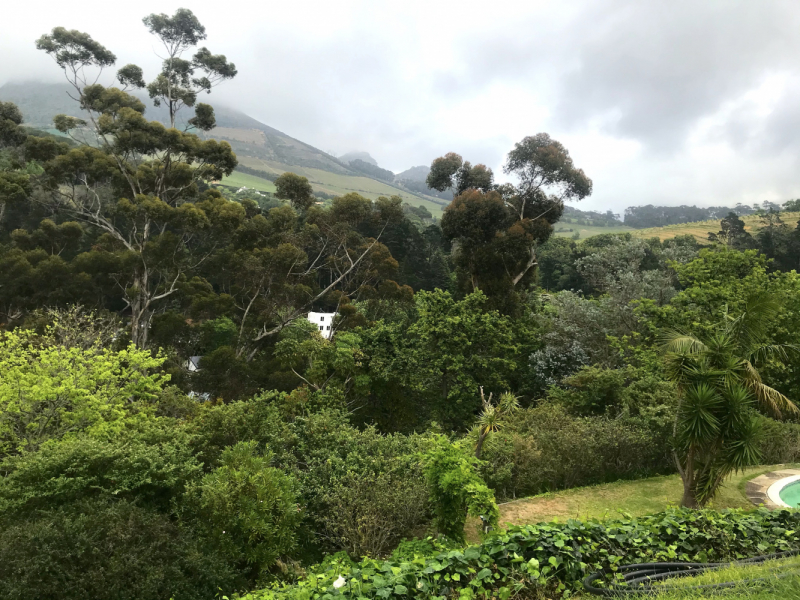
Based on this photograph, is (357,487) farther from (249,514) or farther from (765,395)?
(765,395)

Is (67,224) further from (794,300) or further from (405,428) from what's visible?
(794,300)

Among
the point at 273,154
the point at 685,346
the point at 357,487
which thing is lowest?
the point at 357,487

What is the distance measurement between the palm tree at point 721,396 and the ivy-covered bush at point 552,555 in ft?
5.37

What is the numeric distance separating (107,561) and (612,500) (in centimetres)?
778

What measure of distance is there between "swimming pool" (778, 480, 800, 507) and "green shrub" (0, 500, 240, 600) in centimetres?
906

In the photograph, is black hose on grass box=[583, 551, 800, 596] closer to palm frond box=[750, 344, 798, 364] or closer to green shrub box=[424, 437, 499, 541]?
green shrub box=[424, 437, 499, 541]

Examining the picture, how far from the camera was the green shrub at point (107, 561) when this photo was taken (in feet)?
13.4

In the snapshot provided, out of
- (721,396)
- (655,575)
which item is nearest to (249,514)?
(655,575)

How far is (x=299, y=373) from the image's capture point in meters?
19.1

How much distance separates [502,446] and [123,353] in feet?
29.4

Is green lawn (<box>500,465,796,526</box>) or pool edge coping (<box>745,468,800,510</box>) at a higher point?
pool edge coping (<box>745,468,800,510</box>)

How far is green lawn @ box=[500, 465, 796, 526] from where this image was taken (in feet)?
24.4

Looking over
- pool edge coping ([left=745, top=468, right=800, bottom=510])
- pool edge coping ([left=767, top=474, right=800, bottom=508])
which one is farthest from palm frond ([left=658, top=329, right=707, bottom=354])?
pool edge coping ([left=767, top=474, right=800, bottom=508])

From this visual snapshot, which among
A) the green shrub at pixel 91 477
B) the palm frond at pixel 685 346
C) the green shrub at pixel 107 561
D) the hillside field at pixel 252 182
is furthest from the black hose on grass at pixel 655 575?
the hillside field at pixel 252 182
